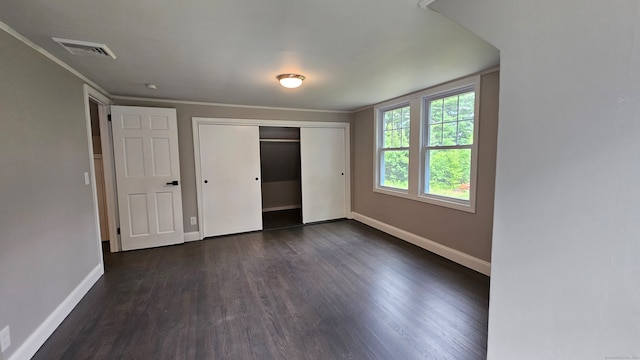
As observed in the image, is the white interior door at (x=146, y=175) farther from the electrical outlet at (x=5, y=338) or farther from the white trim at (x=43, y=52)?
the electrical outlet at (x=5, y=338)

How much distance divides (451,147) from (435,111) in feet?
1.84

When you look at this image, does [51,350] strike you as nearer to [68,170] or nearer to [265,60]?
[68,170]

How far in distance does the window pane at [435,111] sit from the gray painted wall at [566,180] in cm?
227

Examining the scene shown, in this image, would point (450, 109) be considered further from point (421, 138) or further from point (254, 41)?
point (254, 41)

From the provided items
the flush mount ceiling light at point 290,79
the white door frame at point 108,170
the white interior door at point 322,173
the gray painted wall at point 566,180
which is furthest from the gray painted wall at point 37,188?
the white interior door at point 322,173

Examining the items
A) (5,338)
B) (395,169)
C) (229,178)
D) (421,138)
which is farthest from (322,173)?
(5,338)

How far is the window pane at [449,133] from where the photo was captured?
10.5 feet

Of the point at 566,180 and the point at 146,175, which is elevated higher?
the point at 566,180

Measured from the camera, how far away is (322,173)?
16.8ft

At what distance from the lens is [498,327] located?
1263mm

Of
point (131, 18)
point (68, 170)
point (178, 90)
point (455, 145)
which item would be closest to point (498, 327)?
point (455, 145)

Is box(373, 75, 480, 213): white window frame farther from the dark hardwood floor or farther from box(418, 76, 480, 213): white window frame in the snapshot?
the dark hardwood floor

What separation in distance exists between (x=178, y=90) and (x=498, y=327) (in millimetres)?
3819

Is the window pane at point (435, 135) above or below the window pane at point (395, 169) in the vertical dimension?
→ above
